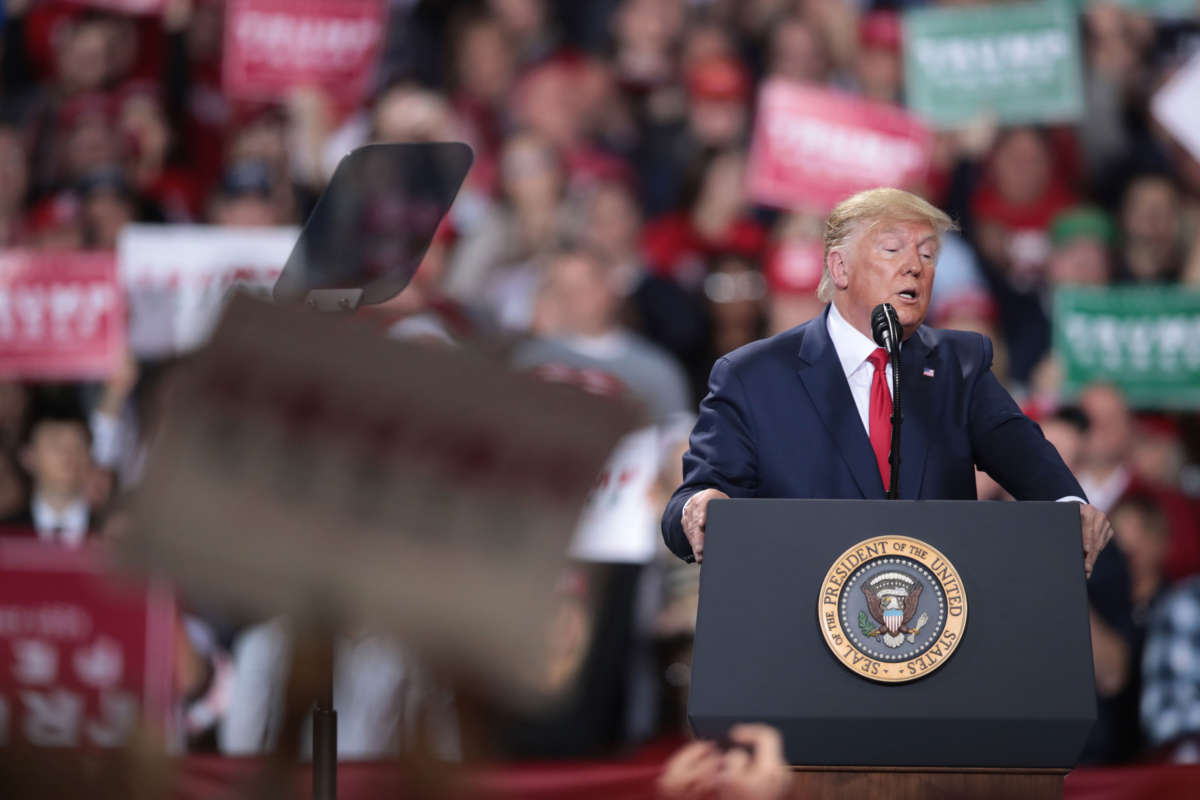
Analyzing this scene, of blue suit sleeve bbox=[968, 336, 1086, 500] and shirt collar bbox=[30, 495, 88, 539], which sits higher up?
blue suit sleeve bbox=[968, 336, 1086, 500]

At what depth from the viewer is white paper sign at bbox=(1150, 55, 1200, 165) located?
4812 millimetres

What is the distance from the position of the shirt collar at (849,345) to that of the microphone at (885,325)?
18 cm

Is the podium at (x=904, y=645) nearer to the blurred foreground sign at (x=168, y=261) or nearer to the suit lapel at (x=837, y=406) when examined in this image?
the suit lapel at (x=837, y=406)

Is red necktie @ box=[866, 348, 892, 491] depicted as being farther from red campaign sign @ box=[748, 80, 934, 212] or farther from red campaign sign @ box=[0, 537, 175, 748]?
red campaign sign @ box=[748, 80, 934, 212]

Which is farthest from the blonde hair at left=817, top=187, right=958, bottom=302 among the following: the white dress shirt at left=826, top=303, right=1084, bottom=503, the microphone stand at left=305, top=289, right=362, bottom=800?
the microphone stand at left=305, top=289, right=362, bottom=800

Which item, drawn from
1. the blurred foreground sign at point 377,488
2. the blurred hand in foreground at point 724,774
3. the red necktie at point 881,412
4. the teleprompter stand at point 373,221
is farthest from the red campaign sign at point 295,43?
the blurred foreground sign at point 377,488

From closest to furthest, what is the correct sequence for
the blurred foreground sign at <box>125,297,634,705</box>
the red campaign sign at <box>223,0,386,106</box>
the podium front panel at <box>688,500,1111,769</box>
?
the blurred foreground sign at <box>125,297,634,705</box> → the podium front panel at <box>688,500,1111,769</box> → the red campaign sign at <box>223,0,386,106</box>

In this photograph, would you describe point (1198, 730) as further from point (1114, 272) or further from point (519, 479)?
point (519, 479)

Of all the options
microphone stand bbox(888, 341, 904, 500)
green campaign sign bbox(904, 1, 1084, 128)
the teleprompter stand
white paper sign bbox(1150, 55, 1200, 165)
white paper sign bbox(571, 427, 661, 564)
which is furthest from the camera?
green campaign sign bbox(904, 1, 1084, 128)

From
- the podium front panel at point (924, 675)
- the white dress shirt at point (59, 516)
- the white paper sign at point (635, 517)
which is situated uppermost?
the podium front panel at point (924, 675)

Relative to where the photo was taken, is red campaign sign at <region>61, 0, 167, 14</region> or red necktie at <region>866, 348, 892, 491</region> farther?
red campaign sign at <region>61, 0, 167, 14</region>

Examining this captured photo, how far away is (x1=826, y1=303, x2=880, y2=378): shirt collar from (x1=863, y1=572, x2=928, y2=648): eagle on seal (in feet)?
1.60

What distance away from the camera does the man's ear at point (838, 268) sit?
2199 mm

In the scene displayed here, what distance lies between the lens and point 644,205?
5.24 m
